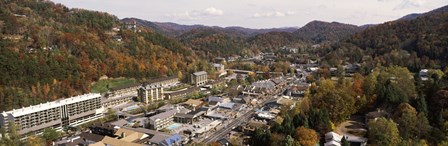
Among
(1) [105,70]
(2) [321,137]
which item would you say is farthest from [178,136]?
(1) [105,70]

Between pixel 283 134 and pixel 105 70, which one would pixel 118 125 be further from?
pixel 105 70

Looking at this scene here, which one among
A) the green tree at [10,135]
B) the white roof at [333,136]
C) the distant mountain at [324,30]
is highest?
the distant mountain at [324,30]

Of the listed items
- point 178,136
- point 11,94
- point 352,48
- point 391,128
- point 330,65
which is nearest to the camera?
point 391,128

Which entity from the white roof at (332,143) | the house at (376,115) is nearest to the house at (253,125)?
the white roof at (332,143)

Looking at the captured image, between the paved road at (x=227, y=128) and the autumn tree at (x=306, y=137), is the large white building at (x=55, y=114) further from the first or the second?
the autumn tree at (x=306, y=137)

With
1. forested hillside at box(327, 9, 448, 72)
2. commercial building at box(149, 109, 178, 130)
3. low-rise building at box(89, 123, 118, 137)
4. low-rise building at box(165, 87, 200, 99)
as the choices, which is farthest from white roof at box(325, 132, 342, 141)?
forested hillside at box(327, 9, 448, 72)

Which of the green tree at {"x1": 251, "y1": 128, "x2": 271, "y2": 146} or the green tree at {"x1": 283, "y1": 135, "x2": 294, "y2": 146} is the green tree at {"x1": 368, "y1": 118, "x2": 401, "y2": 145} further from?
the green tree at {"x1": 251, "y1": 128, "x2": 271, "y2": 146}

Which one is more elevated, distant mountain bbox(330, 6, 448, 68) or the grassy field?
distant mountain bbox(330, 6, 448, 68)
